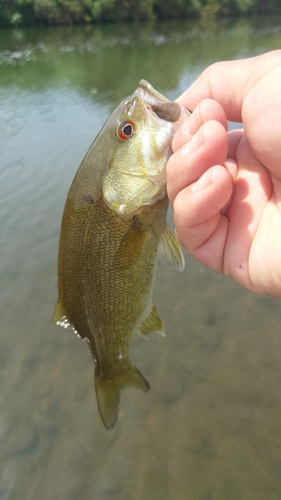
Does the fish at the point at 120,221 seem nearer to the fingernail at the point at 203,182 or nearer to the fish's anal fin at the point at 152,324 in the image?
the fish's anal fin at the point at 152,324

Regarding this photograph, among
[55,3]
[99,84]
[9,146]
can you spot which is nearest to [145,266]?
[9,146]

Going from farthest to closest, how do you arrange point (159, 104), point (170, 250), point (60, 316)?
1. point (60, 316)
2. point (170, 250)
3. point (159, 104)

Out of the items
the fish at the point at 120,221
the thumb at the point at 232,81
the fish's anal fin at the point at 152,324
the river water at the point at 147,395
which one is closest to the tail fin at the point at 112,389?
the fish's anal fin at the point at 152,324

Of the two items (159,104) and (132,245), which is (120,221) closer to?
(132,245)

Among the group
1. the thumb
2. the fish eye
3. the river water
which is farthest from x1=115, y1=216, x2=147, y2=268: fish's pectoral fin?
the river water

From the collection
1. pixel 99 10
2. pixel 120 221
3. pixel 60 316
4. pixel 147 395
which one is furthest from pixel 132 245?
pixel 99 10
